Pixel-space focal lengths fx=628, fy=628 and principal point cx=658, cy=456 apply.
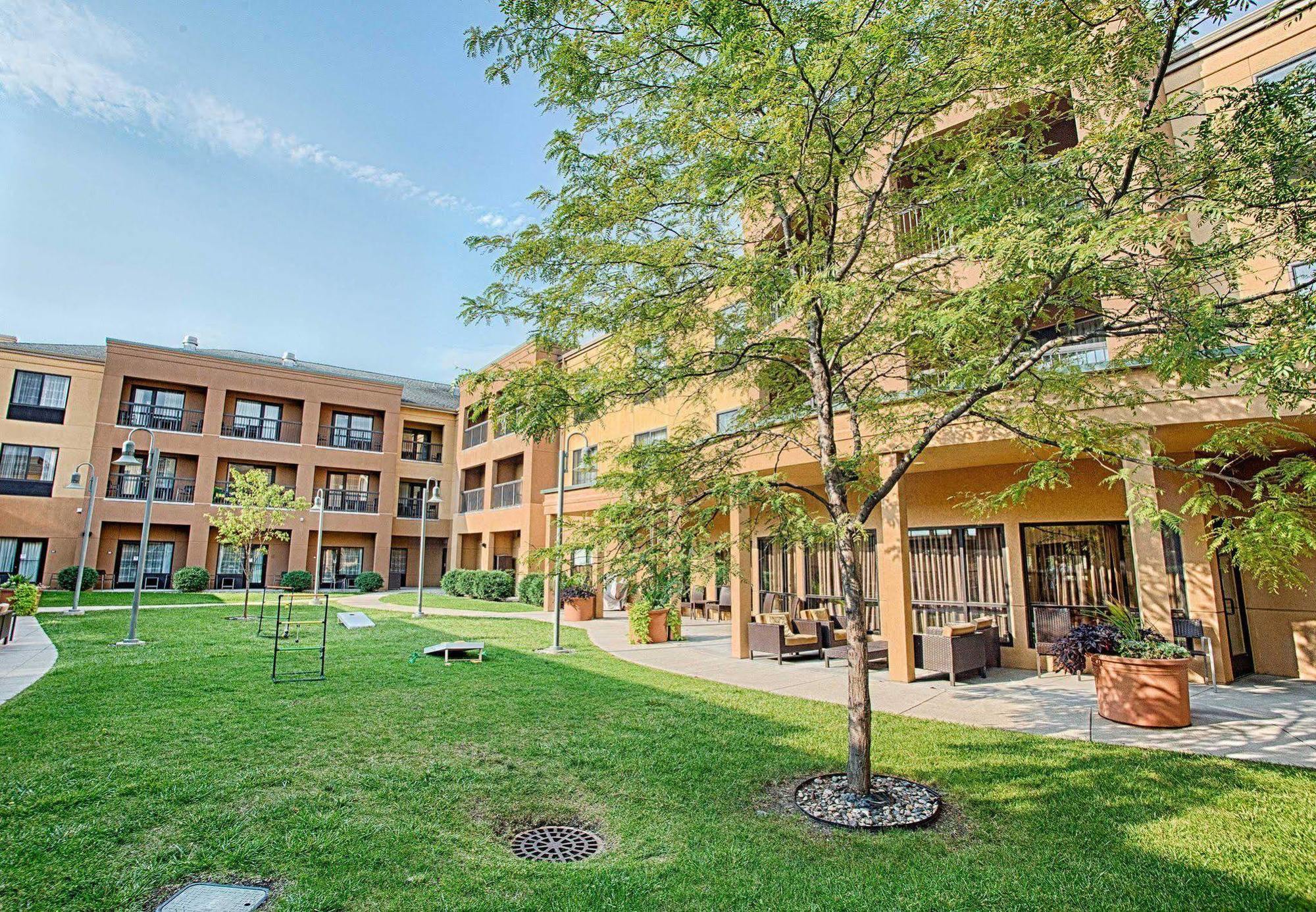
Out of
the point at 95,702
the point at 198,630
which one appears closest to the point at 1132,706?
the point at 95,702

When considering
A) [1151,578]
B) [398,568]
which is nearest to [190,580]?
[398,568]

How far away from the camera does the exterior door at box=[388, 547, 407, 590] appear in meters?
34.0

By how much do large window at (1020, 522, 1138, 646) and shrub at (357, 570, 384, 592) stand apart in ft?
90.5

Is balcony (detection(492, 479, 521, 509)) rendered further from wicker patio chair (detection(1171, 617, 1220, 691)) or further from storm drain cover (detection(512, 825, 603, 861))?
storm drain cover (detection(512, 825, 603, 861))

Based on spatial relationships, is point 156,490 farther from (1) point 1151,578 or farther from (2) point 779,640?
(1) point 1151,578

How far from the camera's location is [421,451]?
35.2m

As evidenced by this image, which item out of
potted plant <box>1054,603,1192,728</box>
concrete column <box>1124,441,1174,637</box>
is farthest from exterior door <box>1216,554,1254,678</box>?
potted plant <box>1054,603,1192,728</box>

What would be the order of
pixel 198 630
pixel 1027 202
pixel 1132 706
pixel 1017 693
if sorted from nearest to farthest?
pixel 1027 202 → pixel 1132 706 → pixel 1017 693 → pixel 198 630

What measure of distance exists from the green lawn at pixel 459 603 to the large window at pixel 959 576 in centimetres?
1314

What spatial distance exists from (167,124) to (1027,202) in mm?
14392

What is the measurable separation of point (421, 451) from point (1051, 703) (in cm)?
3279

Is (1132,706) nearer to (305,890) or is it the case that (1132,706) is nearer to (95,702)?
(305,890)

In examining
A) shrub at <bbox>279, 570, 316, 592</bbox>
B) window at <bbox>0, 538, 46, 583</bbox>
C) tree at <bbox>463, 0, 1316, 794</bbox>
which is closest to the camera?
tree at <bbox>463, 0, 1316, 794</bbox>

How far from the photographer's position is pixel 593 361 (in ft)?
19.7
